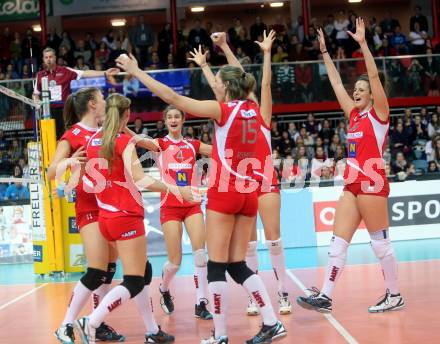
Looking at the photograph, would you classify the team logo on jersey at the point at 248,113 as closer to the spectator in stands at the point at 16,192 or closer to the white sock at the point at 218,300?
the white sock at the point at 218,300

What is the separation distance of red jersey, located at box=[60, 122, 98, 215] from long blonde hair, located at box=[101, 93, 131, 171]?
22.1 inches

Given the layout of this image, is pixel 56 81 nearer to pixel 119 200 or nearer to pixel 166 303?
pixel 166 303

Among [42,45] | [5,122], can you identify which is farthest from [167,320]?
[42,45]

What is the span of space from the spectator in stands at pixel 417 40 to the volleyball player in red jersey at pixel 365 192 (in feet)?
46.6

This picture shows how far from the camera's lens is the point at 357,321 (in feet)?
25.1

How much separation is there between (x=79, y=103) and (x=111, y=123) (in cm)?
87

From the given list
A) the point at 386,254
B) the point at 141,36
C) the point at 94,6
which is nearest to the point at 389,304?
the point at 386,254

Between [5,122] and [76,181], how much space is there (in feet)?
33.1

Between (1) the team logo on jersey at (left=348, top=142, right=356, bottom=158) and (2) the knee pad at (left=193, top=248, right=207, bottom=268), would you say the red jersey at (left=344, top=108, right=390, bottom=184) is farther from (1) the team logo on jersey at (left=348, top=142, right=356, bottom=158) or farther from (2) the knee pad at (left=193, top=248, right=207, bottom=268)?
(2) the knee pad at (left=193, top=248, right=207, bottom=268)

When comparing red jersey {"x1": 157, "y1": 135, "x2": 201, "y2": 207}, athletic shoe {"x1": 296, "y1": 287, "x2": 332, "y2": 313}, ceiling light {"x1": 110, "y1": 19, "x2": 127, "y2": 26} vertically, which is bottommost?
athletic shoe {"x1": 296, "y1": 287, "x2": 332, "y2": 313}

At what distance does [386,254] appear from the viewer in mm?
8156

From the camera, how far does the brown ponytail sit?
23.7 feet

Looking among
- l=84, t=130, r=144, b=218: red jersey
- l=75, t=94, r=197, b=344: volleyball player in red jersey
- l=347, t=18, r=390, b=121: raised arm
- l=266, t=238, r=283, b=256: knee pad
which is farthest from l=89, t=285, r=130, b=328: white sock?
l=347, t=18, r=390, b=121: raised arm

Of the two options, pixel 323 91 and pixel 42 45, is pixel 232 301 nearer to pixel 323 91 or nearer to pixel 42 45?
pixel 323 91
